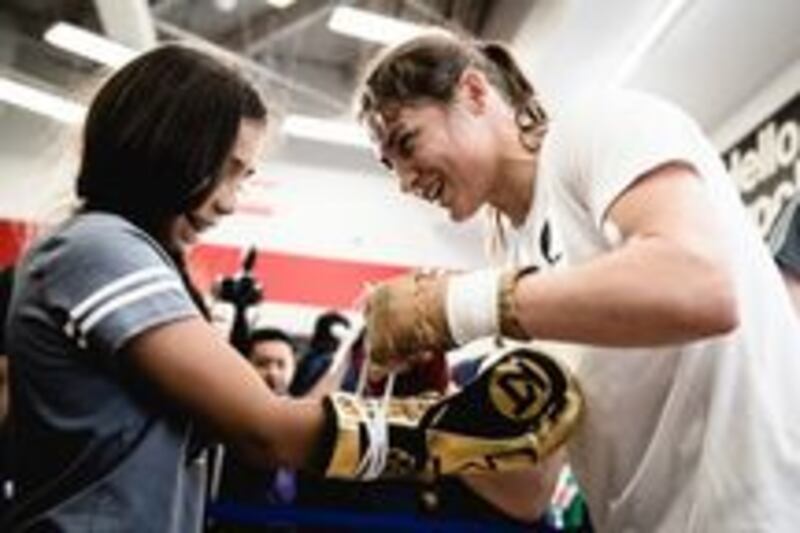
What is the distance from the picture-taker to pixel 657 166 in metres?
1.33

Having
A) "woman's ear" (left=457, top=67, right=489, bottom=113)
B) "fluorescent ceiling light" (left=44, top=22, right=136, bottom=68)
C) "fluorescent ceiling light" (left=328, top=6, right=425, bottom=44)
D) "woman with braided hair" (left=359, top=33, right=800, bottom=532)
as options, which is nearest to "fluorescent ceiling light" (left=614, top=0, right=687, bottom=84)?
"fluorescent ceiling light" (left=328, top=6, right=425, bottom=44)

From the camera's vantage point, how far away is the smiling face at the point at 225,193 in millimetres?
1410

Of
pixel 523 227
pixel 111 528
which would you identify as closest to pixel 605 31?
pixel 523 227

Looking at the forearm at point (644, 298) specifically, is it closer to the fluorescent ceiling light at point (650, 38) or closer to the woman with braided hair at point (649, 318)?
the woman with braided hair at point (649, 318)

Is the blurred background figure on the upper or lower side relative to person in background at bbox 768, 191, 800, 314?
lower

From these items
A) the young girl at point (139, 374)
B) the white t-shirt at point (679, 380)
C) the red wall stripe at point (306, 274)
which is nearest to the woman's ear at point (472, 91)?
the white t-shirt at point (679, 380)

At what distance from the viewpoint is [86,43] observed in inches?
273

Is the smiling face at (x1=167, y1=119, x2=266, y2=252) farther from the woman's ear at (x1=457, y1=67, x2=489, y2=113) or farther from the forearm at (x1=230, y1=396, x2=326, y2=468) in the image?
the woman's ear at (x1=457, y1=67, x2=489, y2=113)

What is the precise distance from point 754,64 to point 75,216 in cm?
533

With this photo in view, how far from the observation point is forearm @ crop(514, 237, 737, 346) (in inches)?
48.2

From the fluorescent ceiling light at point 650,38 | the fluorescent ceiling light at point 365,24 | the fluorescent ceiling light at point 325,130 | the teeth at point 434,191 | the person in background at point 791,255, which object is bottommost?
the fluorescent ceiling light at point 325,130

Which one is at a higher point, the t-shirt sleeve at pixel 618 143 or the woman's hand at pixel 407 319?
the t-shirt sleeve at pixel 618 143

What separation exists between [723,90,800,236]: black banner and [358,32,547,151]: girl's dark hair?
12.2 feet

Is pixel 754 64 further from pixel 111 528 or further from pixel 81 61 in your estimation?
pixel 111 528
